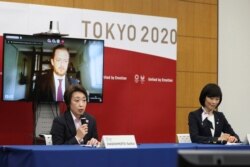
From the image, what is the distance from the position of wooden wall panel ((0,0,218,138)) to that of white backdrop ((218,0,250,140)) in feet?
0.43

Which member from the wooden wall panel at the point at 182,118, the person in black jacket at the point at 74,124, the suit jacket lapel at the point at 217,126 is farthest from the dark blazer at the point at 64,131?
the wooden wall panel at the point at 182,118

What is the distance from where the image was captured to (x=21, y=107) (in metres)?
5.55

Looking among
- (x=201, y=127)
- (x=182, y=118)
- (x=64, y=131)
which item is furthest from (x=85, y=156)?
(x=182, y=118)

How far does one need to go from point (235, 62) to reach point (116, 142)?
4.45 m

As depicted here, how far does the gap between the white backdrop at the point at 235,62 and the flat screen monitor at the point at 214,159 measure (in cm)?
625

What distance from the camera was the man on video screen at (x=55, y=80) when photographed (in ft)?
16.6

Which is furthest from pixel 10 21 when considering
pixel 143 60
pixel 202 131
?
pixel 202 131

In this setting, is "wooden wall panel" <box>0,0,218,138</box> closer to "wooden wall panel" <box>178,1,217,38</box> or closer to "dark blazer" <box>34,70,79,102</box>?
"wooden wall panel" <box>178,1,217,38</box>

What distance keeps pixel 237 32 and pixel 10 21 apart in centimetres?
328

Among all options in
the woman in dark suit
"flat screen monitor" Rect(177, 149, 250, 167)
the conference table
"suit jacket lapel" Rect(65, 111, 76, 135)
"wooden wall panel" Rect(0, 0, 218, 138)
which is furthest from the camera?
"wooden wall panel" Rect(0, 0, 218, 138)

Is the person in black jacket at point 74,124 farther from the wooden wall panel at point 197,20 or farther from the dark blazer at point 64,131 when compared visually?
the wooden wall panel at point 197,20

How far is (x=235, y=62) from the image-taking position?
7.29m

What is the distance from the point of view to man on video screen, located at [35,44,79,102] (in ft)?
16.6

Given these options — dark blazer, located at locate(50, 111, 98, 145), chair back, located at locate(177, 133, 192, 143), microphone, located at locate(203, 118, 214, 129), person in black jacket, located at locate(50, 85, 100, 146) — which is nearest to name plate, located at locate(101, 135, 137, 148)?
person in black jacket, located at locate(50, 85, 100, 146)
